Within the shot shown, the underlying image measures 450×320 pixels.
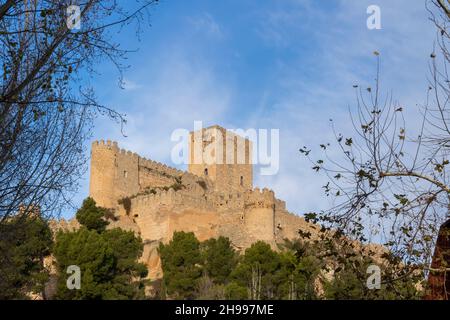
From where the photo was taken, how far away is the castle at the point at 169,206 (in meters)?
48.0

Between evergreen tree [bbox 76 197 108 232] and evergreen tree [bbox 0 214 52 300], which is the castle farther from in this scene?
evergreen tree [bbox 0 214 52 300]

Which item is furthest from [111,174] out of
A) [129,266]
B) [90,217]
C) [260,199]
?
[129,266]

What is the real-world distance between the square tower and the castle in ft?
11.6

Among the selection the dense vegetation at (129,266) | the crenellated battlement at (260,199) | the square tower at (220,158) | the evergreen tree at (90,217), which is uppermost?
the square tower at (220,158)

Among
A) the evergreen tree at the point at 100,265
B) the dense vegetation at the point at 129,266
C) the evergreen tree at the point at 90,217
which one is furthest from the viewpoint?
the evergreen tree at the point at 90,217

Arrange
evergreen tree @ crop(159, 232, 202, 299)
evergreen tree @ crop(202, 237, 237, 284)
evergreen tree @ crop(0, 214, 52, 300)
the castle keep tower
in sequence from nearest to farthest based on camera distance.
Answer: evergreen tree @ crop(0, 214, 52, 300)
evergreen tree @ crop(159, 232, 202, 299)
evergreen tree @ crop(202, 237, 237, 284)
the castle keep tower

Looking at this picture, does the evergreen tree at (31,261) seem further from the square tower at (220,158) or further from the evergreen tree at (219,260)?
the square tower at (220,158)

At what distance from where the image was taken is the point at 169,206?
48531 mm

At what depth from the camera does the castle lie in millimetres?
48000

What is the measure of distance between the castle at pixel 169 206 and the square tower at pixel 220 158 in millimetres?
3534

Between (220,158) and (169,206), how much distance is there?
1813 centimetres

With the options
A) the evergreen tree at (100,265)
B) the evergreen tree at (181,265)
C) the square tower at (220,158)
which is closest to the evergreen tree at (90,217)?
the evergreen tree at (181,265)

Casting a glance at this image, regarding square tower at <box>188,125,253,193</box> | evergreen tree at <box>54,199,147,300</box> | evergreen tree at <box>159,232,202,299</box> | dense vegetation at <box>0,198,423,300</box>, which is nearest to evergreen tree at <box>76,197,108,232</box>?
dense vegetation at <box>0,198,423,300</box>

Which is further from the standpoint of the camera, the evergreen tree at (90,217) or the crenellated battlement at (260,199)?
the crenellated battlement at (260,199)
